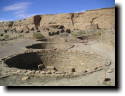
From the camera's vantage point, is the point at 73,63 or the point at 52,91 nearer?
the point at 52,91

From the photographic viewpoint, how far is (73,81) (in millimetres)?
4879

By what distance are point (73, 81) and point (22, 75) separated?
1342 millimetres

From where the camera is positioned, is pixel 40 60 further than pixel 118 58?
Yes

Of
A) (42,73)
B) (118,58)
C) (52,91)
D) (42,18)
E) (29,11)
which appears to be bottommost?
(52,91)

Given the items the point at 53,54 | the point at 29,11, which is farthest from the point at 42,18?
the point at 29,11

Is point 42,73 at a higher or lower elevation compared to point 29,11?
lower

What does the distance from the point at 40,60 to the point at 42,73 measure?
3762 millimetres

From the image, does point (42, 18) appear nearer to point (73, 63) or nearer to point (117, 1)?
point (73, 63)

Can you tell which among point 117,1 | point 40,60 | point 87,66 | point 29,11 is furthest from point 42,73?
point 40,60

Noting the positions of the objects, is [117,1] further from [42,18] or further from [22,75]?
[42,18]

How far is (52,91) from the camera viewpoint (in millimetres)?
4797

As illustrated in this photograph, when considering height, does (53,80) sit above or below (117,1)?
below

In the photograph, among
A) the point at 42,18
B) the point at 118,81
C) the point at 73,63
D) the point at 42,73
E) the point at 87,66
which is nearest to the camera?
the point at 118,81

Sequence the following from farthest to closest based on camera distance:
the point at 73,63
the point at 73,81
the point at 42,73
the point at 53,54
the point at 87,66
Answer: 1. the point at 53,54
2. the point at 73,63
3. the point at 87,66
4. the point at 42,73
5. the point at 73,81
